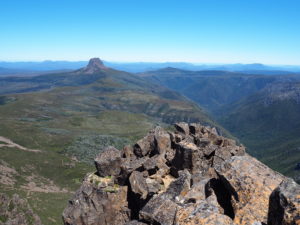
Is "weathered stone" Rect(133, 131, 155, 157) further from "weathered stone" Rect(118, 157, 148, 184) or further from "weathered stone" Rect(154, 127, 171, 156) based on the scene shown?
"weathered stone" Rect(118, 157, 148, 184)

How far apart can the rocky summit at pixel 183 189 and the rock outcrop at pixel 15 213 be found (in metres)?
40.2

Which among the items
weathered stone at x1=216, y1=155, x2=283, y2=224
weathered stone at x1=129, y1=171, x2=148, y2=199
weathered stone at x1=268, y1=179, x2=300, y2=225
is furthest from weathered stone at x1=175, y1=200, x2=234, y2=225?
weathered stone at x1=129, y1=171, x2=148, y2=199

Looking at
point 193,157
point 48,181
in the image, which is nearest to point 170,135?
point 193,157

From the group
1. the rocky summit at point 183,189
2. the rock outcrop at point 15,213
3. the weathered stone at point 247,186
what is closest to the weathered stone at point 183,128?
the rocky summit at point 183,189

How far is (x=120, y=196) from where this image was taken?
30188 millimetres

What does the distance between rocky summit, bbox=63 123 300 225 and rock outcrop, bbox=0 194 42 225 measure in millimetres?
40235

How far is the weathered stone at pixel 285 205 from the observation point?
1260 centimetres

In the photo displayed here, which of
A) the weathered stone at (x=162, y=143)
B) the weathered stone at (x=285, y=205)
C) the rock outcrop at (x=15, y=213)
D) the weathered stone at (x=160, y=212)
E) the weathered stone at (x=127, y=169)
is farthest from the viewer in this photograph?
the rock outcrop at (x=15, y=213)

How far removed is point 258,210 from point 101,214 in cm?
1846

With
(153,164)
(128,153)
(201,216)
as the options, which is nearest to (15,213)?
(128,153)

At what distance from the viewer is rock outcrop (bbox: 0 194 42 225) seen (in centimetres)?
6488

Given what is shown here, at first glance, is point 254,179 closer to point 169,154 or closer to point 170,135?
point 169,154

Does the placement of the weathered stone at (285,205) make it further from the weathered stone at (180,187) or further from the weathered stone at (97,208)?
the weathered stone at (97,208)

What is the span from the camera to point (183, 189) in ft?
79.2
